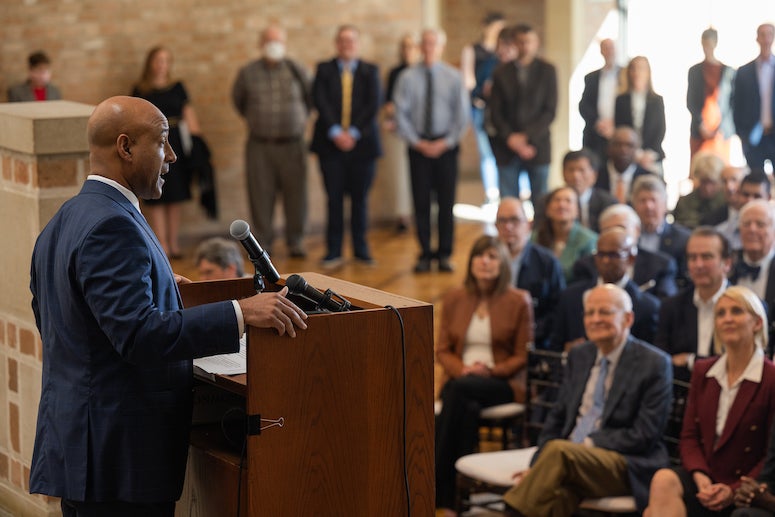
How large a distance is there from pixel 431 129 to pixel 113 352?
7113 mm

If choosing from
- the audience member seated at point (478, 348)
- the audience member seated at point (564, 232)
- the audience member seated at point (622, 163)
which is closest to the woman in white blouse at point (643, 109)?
the audience member seated at point (622, 163)

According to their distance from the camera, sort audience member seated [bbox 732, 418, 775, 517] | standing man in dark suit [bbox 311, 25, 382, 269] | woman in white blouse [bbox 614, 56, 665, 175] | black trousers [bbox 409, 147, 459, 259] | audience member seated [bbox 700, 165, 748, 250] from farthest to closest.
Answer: standing man in dark suit [bbox 311, 25, 382, 269], black trousers [bbox 409, 147, 459, 259], woman in white blouse [bbox 614, 56, 665, 175], audience member seated [bbox 700, 165, 748, 250], audience member seated [bbox 732, 418, 775, 517]

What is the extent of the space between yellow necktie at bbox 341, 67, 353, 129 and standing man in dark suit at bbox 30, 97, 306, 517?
7093 millimetres

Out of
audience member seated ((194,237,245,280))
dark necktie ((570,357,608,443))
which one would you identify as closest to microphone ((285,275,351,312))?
dark necktie ((570,357,608,443))

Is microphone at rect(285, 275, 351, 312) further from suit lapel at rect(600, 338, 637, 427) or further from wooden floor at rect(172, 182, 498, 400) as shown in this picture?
wooden floor at rect(172, 182, 498, 400)

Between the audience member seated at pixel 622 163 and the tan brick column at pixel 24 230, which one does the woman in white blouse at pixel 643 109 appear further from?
the tan brick column at pixel 24 230

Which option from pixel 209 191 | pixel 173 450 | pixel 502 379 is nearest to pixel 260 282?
pixel 173 450

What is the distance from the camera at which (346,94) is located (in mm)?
9773

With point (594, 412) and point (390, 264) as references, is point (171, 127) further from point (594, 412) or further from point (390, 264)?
point (594, 412)

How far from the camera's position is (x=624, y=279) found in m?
6.02

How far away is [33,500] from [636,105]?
6.49m

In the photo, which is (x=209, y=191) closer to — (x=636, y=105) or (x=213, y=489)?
(x=636, y=105)

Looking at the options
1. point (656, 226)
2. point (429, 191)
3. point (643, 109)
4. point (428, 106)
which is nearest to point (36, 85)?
point (428, 106)

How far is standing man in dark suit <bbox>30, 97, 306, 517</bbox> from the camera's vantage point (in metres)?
2.58
